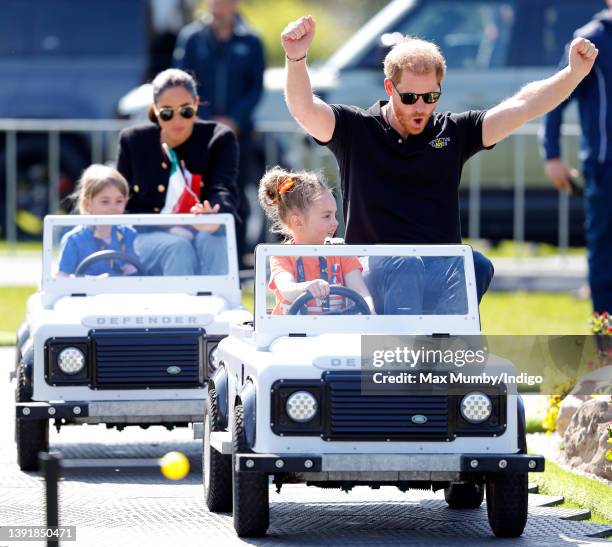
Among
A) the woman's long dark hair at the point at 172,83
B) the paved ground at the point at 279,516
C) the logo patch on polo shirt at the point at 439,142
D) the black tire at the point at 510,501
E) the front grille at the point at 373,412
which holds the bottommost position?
the paved ground at the point at 279,516

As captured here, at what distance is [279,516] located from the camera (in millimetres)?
7246

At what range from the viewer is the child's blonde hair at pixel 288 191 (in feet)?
24.0

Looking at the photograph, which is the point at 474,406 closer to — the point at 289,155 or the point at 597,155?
the point at 597,155

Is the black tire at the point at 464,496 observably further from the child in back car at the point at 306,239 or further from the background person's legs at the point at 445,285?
the child in back car at the point at 306,239

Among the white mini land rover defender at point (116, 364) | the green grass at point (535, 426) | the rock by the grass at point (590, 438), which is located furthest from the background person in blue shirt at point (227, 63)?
the rock by the grass at point (590, 438)

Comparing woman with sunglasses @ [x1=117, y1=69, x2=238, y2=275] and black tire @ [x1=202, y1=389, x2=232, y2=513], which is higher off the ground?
woman with sunglasses @ [x1=117, y1=69, x2=238, y2=275]

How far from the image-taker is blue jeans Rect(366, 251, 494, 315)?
7094mm

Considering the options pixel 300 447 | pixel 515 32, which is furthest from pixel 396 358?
pixel 515 32

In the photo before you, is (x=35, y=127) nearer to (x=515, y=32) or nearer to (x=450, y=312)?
(x=515, y=32)

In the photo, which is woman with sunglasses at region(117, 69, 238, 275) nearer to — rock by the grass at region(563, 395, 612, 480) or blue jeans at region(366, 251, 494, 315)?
rock by the grass at region(563, 395, 612, 480)

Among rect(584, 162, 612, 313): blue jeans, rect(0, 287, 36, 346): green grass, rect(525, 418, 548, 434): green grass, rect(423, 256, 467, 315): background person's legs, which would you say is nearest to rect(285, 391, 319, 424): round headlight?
rect(423, 256, 467, 315): background person's legs

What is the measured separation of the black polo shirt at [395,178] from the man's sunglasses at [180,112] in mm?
2261

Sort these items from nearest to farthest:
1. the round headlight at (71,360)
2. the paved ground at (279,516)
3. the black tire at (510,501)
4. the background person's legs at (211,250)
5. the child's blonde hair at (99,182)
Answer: the black tire at (510,501) → the paved ground at (279,516) → the round headlight at (71,360) → the background person's legs at (211,250) → the child's blonde hair at (99,182)

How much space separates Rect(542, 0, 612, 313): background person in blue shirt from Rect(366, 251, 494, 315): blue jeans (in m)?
3.88
